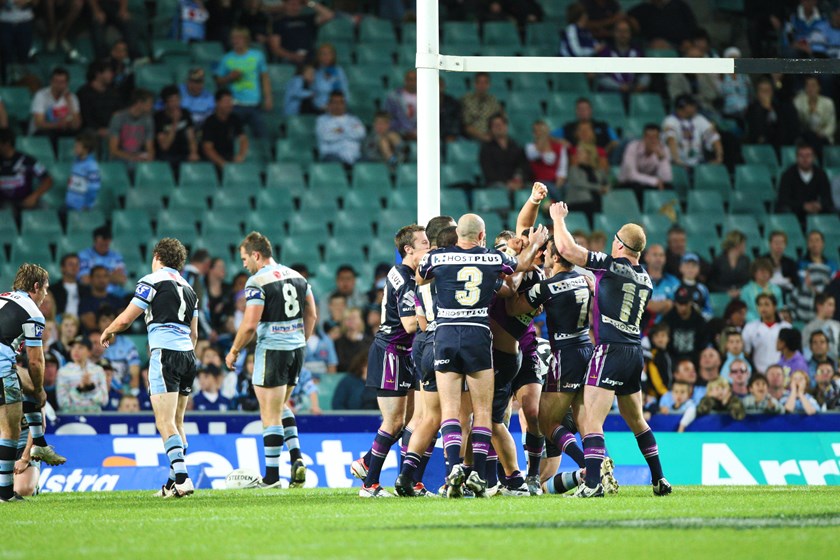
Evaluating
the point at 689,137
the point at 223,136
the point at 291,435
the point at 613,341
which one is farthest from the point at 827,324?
the point at 223,136

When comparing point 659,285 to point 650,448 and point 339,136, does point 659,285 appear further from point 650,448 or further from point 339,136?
point 650,448

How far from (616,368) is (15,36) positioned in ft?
45.3

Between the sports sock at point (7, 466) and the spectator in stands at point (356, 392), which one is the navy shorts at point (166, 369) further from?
the spectator in stands at point (356, 392)

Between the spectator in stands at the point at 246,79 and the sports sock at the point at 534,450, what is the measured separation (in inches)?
409

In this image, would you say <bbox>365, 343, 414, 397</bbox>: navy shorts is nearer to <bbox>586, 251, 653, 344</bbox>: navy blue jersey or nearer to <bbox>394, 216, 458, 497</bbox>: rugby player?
<bbox>394, 216, 458, 497</bbox>: rugby player

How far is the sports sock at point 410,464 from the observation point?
10.4 metres

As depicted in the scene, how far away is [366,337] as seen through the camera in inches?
648

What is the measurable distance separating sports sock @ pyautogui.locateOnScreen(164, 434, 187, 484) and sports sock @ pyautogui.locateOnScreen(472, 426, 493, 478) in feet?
8.11

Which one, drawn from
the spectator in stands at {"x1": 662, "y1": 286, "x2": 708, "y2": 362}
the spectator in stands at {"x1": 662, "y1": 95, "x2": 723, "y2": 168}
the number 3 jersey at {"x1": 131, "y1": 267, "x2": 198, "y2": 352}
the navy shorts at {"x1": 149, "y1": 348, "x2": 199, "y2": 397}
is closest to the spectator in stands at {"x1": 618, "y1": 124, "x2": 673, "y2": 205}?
the spectator in stands at {"x1": 662, "y1": 95, "x2": 723, "y2": 168}

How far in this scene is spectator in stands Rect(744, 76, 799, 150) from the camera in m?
20.9

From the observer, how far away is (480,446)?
10117mm

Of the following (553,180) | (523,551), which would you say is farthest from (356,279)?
(523,551)

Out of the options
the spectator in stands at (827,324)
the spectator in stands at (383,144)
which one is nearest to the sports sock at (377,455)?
the spectator in stands at (827,324)

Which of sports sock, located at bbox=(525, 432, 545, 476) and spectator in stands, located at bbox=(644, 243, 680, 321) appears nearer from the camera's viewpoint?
sports sock, located at bbox=(525, 432, 545, 476)
